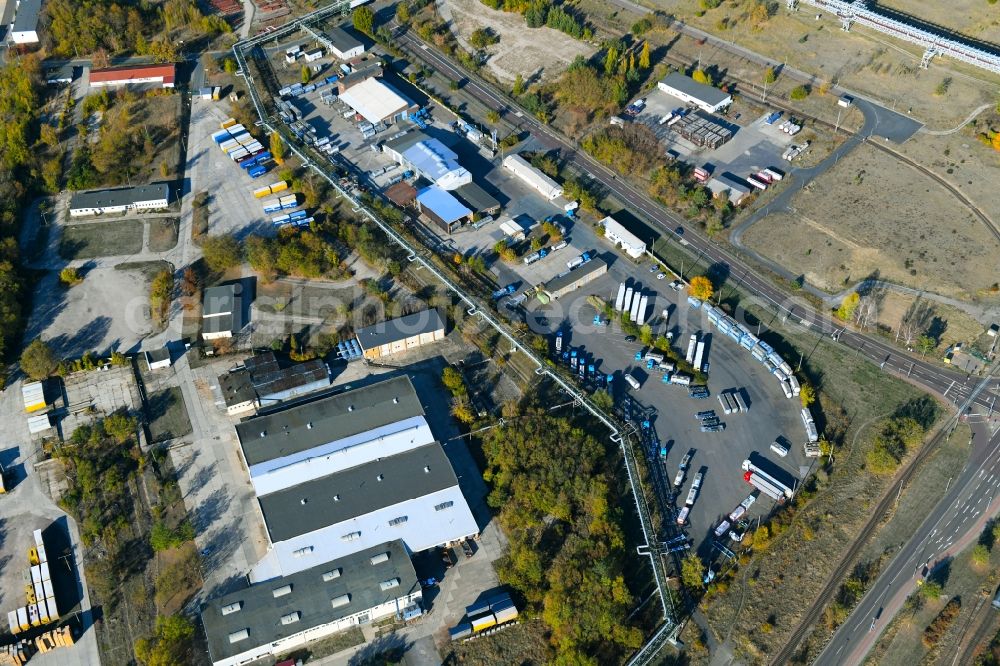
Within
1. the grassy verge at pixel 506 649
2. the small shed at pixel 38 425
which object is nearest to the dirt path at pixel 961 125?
the grassy verge at pixel 506 649

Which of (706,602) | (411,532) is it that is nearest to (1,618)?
(411,532)

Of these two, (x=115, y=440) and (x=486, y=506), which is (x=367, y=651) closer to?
(x=486, y=506)

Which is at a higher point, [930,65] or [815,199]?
[930,65]

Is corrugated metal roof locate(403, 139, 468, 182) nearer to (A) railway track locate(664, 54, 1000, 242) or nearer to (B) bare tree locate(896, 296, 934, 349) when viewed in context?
(A) railway track locate(664, 54, 1000, 242)

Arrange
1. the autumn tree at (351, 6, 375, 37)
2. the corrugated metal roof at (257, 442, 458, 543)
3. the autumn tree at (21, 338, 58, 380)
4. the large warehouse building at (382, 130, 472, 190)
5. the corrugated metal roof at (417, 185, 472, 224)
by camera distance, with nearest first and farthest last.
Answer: the corrugated metal roof at (257, 442, 458, 543) < the autumn tree at (21, 338, 58, 380) < the corrugated metal roof at (417, 185, 472, 224) < the large warehouse building at (382, 130, 472, 190) < the autumn tree at (351, 6, 375, 37)

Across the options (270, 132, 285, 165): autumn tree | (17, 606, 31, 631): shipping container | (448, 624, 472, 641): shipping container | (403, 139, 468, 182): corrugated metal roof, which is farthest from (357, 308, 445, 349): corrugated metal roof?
(17, 606, 31, 631): shipping container
